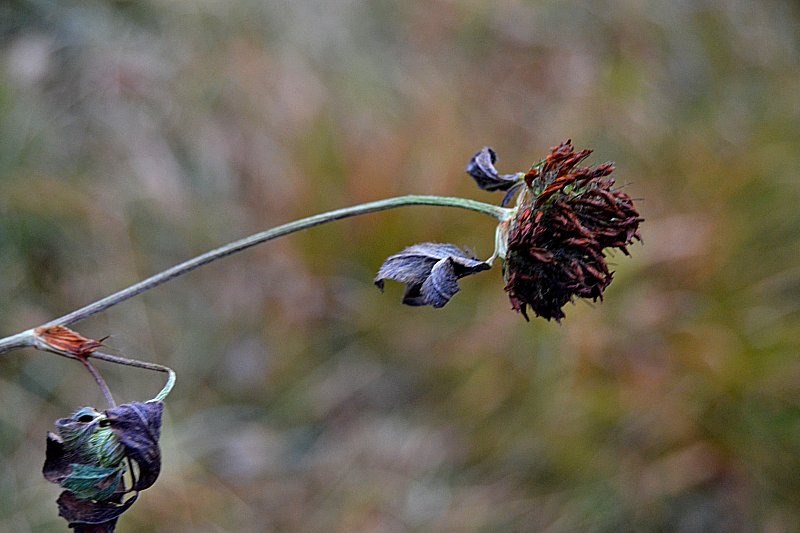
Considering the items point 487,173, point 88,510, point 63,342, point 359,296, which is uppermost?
point 359,296

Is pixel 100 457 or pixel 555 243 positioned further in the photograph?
pixel 555 243

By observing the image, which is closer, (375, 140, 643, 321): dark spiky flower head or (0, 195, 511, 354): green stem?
(0, 195, 511, 354): green stem

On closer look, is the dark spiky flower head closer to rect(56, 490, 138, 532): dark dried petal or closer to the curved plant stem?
the curved plant stem

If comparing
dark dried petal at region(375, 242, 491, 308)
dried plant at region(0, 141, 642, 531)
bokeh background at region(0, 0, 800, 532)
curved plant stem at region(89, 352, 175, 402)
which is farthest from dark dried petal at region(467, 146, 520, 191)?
bokeh background at region(0, 0, 800, 532)

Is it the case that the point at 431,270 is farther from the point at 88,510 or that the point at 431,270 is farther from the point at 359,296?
the point at 359,296

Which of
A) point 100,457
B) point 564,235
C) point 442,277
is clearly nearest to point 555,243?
point 564,235

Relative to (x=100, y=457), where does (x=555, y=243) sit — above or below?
above
